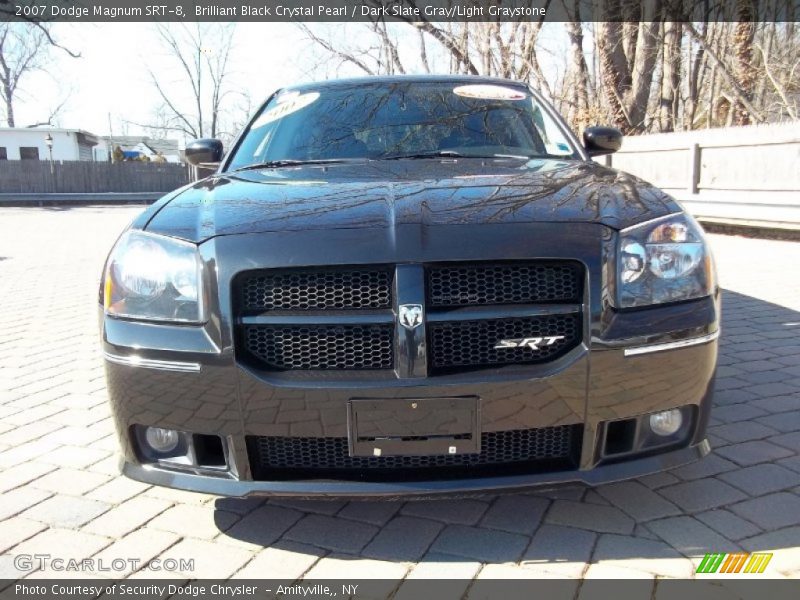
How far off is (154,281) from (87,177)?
33084 millimetres

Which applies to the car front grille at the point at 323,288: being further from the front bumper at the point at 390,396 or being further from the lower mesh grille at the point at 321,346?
the front bumper at the point at 390,396

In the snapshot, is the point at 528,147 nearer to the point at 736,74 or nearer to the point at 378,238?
the point at 378,238

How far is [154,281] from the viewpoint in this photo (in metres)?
2.11

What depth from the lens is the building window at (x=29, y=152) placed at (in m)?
41.5

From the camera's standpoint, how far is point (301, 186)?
2477 mm

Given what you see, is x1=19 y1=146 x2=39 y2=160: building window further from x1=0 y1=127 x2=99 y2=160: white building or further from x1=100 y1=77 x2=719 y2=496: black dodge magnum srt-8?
x1=100 y1=77 x2=719 y2=496: black dodge magnum srt-8

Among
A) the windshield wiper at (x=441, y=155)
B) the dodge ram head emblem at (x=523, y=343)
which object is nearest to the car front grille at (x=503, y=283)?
the dodge ram head emblem at (x=523, y=343)

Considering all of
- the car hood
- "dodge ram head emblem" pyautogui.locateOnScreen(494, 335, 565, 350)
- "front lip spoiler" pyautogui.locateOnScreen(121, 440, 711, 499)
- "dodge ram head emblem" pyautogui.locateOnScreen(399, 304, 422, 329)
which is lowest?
"front lip spoiler" pyautogui.locateOnScreen(121, 440, 711, 499)

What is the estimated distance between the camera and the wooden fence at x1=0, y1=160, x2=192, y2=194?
29.4m

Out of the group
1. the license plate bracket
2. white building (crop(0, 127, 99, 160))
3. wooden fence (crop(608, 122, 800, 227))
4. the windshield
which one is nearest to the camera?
the license plate bracket

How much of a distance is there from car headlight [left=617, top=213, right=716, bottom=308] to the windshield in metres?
1.16

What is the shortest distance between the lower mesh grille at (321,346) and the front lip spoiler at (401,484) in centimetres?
37

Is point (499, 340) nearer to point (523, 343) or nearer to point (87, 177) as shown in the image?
point (523, 343)
